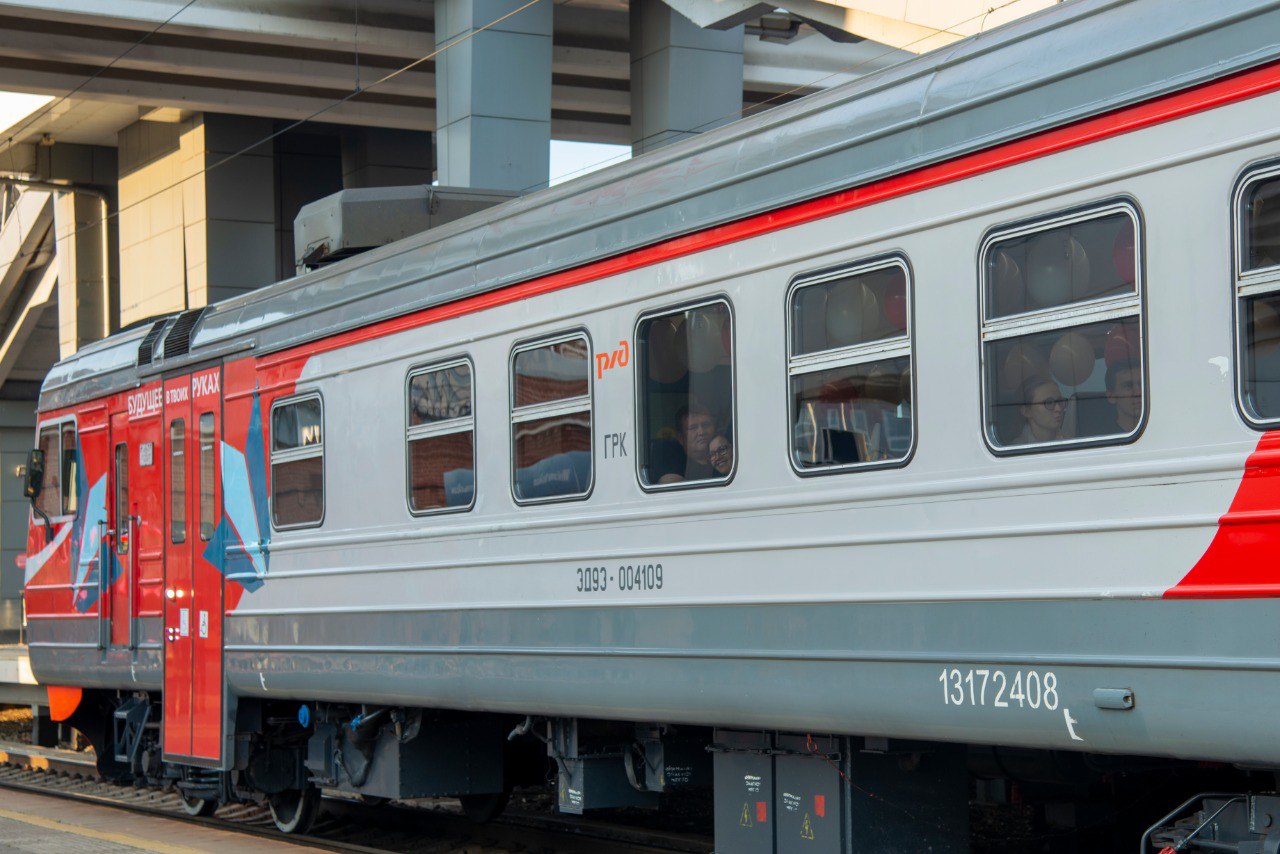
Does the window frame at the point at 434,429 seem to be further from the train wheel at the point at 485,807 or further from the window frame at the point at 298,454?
the train wheel at the point at 485,807

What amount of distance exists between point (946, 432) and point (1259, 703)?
151 centimetres

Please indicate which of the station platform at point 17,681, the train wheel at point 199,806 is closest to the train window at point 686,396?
the train wheel at point 199,806

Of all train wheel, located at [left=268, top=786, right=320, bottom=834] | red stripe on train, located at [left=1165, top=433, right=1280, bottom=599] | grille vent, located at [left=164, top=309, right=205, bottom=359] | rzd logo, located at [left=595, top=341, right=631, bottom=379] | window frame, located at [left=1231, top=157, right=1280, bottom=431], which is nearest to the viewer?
red stripe on train, located at [left=1165, top=433, right=1280, bottom=599]

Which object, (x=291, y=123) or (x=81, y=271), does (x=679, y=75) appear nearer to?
(x=291, y=123)

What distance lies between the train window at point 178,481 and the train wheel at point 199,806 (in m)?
2.14

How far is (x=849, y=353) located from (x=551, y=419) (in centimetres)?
202

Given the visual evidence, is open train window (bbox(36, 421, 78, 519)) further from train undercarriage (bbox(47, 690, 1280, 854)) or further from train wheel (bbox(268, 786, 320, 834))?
train wheel (bbox(268, 786, 320, 834))

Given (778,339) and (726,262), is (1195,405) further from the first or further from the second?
(726,262)

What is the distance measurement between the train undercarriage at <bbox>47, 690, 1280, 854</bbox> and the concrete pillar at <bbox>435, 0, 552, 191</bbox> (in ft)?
28.0

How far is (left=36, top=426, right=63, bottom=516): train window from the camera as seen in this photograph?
43.7 ft

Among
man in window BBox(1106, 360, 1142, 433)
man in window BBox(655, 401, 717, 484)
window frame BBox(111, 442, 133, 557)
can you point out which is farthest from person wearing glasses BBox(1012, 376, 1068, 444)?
window frame BBox(111, 442, 133, 557)

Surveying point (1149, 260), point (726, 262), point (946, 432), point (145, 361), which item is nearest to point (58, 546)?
point (145, 361)

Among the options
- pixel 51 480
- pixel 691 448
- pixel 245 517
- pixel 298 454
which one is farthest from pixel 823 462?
pixel 51 480

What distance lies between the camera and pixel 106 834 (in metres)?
10.6
